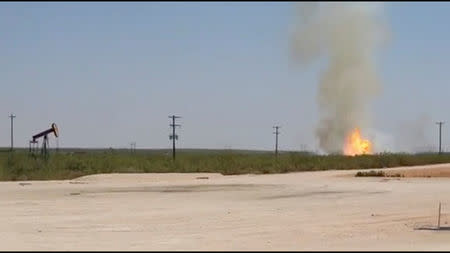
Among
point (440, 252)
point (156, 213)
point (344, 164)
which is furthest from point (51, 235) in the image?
point (344, 164)

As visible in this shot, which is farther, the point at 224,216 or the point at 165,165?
the point at 165,165

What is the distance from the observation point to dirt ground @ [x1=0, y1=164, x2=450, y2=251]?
16.3 meters

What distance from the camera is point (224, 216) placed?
23.3m

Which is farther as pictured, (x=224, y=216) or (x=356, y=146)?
(x=356, y=146)

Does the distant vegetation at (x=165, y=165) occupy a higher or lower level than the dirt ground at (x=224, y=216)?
higher

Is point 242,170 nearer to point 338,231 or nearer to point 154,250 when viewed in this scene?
point 338,231

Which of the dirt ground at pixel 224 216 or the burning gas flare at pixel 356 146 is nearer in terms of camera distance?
the dirt ground at pixel 224 216

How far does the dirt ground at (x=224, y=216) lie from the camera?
1630cm

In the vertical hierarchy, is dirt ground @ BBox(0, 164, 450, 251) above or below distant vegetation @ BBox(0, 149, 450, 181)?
below

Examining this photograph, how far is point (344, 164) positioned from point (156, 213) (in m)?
40.8

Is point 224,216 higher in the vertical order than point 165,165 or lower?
lower

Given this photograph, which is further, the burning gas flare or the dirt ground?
the burning gas flare

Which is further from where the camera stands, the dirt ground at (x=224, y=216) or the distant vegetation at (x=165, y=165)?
the distant vegetation at (x=165, y=165)

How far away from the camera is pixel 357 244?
15.4m
